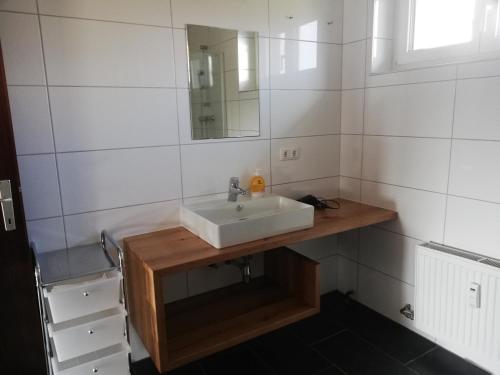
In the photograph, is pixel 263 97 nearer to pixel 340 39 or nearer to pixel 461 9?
pixel 340 39

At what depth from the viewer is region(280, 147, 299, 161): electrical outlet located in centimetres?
224

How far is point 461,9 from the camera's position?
1.91 m

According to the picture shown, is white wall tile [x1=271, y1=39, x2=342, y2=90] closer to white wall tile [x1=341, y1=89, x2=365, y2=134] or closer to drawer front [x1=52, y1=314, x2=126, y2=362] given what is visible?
white wall tile [x1=341, y1=89, x2=365, y2=134]

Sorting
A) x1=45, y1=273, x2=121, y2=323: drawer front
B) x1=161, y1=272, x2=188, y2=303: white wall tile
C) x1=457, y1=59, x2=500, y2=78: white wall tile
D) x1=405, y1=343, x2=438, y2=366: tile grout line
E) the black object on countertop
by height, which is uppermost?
x1=457, y1=59, x2=500, y2=78: white wall tile

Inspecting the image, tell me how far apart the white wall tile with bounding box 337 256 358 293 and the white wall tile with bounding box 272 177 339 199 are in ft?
1.52

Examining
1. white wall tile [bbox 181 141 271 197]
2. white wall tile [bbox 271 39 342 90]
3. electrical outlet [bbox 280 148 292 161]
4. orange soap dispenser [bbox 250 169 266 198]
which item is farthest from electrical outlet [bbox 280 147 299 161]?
white wall tile [bbox 271 39 342 90]

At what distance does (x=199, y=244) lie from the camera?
169 cm

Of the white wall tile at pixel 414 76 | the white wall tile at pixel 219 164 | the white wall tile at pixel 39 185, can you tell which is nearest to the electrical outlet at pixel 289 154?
the white wall tile at pixel 219 164

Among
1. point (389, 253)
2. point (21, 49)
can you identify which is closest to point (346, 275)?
point (389, 253)

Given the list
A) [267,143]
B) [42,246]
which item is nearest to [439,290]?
[267,143]

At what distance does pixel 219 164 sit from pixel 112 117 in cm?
58

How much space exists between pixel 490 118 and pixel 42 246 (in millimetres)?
2054

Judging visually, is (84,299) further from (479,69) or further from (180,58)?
(479,69)

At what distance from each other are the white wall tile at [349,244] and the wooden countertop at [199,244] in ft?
1.24
